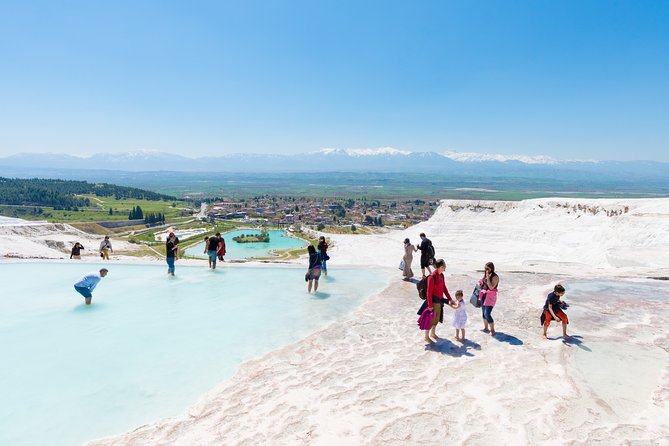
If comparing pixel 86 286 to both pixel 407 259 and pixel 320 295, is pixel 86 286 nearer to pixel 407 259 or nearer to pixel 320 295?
pixel 320 295

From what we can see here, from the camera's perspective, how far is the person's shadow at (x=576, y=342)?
23.6 ft

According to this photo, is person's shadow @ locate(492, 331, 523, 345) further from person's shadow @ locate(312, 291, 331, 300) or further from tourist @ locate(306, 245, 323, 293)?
tourist @ locate(306, 245, 323, 293)

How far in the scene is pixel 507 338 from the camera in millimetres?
7758

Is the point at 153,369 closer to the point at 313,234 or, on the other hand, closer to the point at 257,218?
the point at 313,234

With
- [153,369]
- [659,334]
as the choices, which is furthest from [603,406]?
[153,369]

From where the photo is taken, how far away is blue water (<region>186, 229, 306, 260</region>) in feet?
202

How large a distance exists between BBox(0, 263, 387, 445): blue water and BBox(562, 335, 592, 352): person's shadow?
4766 mm

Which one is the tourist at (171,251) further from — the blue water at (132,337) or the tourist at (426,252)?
the tourist at (426,252)

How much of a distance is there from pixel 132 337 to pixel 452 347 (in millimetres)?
6325

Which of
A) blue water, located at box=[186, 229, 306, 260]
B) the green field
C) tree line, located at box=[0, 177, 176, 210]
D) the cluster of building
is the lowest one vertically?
blue water, located at box=[186, 229, 306, 260]

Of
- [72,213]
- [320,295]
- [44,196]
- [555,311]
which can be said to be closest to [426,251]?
[320,295]

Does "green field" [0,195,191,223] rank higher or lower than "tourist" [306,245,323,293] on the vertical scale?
lower

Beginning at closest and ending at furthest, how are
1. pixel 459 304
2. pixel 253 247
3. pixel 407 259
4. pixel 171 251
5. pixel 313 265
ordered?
pixel 459 304, pixel 313 265, pixel 407 259, pixel 171 251, pixel 253 247

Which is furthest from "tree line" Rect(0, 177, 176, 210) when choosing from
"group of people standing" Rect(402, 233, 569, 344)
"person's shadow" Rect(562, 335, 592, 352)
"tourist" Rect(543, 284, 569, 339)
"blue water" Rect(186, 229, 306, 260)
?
"person's shadow" Rect(562, 335, 592, 352)
